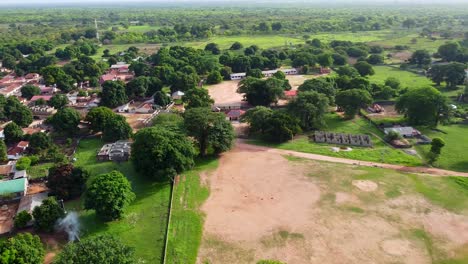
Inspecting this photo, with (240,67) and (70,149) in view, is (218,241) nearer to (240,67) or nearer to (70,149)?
(70,149)

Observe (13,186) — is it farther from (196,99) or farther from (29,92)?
(29,92)

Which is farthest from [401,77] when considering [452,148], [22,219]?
[22,219]

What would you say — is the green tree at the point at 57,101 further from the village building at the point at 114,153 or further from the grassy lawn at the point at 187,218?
the grassy lawn at the point at 187,218

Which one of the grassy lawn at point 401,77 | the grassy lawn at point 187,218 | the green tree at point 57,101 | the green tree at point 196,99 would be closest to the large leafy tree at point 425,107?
the grassy lawn at point 401,77

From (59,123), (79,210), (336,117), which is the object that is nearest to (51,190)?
(79,210)

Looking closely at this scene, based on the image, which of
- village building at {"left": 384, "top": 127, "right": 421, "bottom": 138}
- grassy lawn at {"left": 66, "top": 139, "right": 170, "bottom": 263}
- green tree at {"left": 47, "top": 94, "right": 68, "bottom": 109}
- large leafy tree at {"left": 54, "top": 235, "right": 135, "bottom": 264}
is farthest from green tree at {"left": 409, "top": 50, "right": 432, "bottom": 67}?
large leafy tree at {"left": 54, "top": 235, "right": 135, "bottom": 264}

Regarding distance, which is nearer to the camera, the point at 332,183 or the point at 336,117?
the point at 332,183
